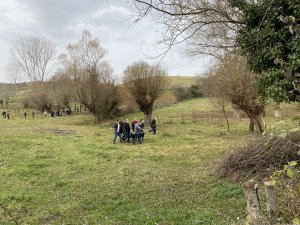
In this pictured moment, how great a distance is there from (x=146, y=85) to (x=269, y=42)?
28726 millimetres

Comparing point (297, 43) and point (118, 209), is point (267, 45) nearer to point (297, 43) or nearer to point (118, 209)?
point (297, 43)

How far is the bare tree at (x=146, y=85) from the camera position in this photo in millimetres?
37969

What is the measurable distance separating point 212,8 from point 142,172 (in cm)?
634

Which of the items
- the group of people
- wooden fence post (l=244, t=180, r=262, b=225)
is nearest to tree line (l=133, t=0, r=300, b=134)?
wooden fence post (l=244, t=180, r=262, b=225)

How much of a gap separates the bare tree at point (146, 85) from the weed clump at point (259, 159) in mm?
26888

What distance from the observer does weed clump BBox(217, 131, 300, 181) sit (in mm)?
10219

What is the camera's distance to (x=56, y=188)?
11.3 meters

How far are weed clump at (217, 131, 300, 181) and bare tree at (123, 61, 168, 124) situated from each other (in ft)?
88.2

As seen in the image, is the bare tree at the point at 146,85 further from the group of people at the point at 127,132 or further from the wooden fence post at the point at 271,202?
the wooden fence post at the point at 271,202

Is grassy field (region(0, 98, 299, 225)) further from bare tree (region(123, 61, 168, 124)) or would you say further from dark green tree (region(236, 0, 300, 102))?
bare tree (region(123, 61, 168, 124))

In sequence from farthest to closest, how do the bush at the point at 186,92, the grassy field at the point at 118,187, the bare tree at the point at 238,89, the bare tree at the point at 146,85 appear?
the bush at the point at 186,92 → the bare tree at the point at 146,85 → the bare tree at the point at 238,89 → the grassy field at the point at 118,187

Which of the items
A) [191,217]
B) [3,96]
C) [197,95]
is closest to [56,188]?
[191,217]

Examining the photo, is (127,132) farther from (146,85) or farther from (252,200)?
(252,200)

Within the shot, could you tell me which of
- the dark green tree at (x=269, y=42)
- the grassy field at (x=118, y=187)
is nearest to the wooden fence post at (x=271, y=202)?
the grassy field at (x=118, y=187)
